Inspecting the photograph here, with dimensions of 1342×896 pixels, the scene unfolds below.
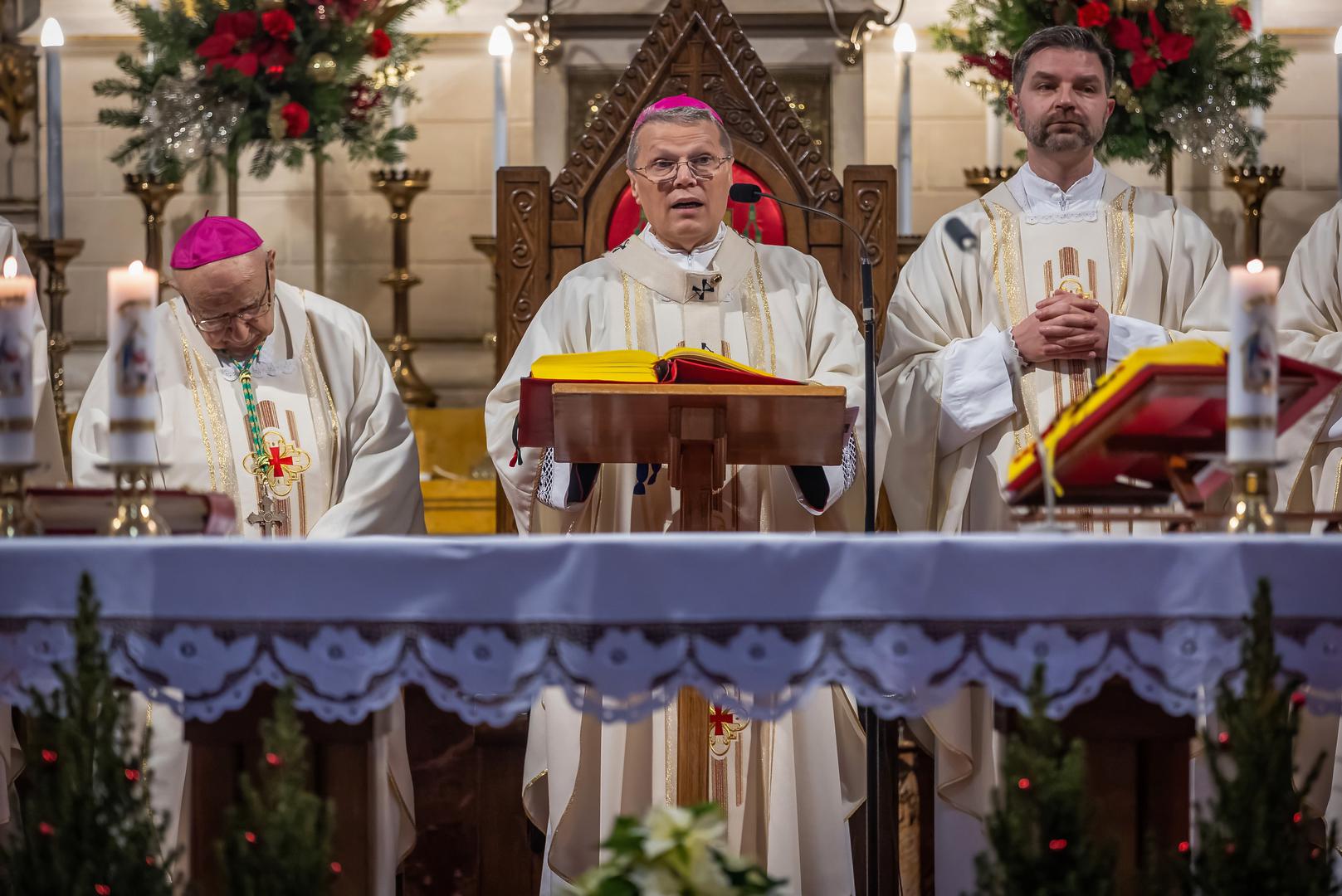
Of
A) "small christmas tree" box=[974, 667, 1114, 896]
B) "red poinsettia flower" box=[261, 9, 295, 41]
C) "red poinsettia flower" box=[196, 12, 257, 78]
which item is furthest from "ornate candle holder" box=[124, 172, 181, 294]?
"small christmas tree" box=[974, 667, 1114, 896]

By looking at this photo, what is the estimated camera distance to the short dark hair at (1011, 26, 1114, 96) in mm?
4957

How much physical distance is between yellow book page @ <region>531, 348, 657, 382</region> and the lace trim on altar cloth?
37.3 inches

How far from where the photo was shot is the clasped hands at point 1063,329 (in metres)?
4.61

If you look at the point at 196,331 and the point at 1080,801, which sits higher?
the point at 196,331

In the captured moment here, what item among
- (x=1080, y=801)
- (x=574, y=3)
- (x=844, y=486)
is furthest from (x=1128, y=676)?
(x=574, y=3)

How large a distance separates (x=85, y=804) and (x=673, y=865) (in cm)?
87

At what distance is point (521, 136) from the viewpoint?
22.2ft

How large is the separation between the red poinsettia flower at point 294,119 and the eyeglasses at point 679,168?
1.57m

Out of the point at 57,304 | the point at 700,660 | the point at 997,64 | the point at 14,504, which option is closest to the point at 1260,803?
the point at 700,660

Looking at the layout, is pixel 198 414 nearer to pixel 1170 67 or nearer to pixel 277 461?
pixel 277 461

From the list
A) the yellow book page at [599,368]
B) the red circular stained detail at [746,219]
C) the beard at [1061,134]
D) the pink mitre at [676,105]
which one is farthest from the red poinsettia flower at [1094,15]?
the yellow book page at [599,368]

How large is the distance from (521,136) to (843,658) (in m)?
4.27

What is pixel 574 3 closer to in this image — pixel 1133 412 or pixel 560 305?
pixel 560 305

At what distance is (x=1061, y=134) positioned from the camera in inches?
197
